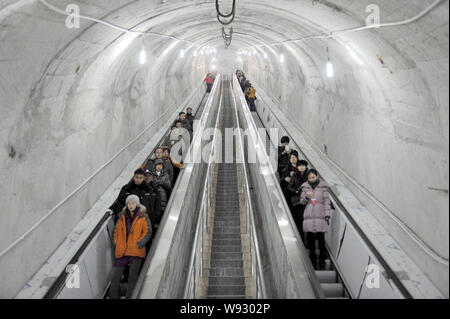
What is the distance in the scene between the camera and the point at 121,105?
857 centimetres

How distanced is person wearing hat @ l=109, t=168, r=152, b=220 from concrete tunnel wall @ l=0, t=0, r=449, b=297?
1021mm

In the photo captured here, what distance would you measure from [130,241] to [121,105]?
4.80 meters

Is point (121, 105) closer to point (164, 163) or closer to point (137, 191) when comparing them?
point (164, 163)

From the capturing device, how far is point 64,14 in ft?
12.7

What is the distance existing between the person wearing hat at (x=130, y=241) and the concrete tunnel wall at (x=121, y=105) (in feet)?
3.51

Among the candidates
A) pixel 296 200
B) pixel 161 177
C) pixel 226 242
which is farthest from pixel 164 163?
pixel 296 200

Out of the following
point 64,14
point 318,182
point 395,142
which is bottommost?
point 318,182

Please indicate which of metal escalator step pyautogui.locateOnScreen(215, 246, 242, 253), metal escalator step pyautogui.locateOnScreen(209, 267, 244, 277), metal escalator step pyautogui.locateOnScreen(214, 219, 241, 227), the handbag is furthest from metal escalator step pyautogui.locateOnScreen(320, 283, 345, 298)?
metal escalator step pyautogui.locateOnScreen(214, 219, 241, 227)

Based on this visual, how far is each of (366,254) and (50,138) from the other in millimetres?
4261

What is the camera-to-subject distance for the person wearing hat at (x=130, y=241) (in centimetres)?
444

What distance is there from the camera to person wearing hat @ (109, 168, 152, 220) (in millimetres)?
5016

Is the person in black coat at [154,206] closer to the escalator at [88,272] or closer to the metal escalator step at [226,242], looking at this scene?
the escalator at [88,272]
